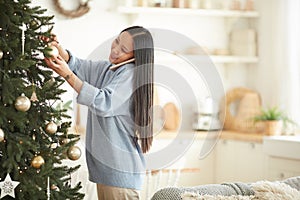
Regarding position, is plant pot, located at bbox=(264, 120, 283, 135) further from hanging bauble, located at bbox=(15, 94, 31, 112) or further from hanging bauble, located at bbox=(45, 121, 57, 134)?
hanging bauble, located at bbox=(15, 94, 31, 112)

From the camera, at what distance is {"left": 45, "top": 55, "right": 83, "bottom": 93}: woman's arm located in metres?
2.12

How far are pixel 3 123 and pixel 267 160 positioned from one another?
8.61 feet

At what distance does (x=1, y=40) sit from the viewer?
196cm

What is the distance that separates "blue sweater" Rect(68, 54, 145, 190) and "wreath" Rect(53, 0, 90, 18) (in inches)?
82.5

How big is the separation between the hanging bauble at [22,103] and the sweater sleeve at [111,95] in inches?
13.3

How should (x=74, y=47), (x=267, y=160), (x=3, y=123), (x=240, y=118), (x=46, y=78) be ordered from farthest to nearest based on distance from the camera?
(x=240, y=118) < (x=74, y=47) < (x=267, y=160) < (x=46, y=78) < (x=3, y=123)

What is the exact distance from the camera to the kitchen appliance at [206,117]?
4.82 meters

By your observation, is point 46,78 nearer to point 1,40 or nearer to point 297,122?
point 1,40

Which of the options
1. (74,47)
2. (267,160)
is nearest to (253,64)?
(267,160)

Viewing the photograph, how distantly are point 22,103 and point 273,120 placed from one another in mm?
2763

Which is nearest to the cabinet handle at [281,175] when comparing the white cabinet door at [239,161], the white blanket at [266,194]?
the white cabinet door at [239,161]

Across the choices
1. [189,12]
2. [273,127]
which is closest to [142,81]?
[273,127]

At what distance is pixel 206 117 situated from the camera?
4840mm

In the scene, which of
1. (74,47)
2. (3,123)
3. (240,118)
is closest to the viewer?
(3,123)
